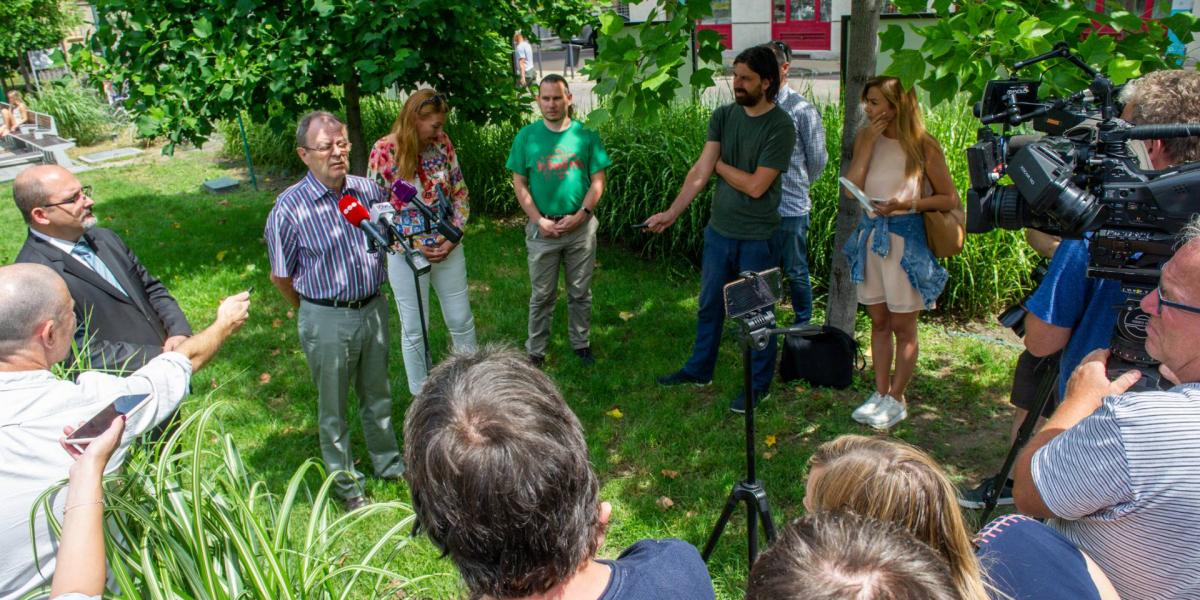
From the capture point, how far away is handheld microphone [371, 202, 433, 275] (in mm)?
3119

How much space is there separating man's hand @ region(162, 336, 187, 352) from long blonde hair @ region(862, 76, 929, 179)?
335 cm

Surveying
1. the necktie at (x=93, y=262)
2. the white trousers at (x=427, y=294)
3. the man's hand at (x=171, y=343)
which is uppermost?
the necktie at (x=93, y=262)

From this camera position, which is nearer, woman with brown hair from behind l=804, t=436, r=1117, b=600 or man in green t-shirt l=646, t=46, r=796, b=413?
woman with brown hair from behind l=804, t=436, r=1117, b=600

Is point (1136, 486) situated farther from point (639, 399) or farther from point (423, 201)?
point (423, 201)

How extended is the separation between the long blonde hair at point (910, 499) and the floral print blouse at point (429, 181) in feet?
10.2

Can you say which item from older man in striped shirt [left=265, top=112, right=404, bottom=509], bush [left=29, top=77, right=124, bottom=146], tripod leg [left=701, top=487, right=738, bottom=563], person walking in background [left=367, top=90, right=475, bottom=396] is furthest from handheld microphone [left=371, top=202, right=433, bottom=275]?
bush [left=29, top=77, right=124, bottom=146]

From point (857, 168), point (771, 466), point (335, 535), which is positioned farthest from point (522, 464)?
point (857, 168)

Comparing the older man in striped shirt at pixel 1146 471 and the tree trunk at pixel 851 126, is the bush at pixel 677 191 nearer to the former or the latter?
the tree trunk at pixel 851 126

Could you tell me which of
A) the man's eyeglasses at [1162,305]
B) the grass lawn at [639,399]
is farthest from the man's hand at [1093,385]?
the grass lawn at [639,399]

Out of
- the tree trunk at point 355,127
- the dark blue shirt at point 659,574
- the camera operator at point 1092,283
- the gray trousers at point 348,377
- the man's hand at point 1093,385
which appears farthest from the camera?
the tree trunk at point 355,127

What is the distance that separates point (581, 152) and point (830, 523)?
3.96 meters

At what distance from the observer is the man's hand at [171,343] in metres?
3.27

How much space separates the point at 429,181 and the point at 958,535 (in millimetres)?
3584

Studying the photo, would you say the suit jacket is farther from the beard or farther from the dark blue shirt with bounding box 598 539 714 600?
the beard
